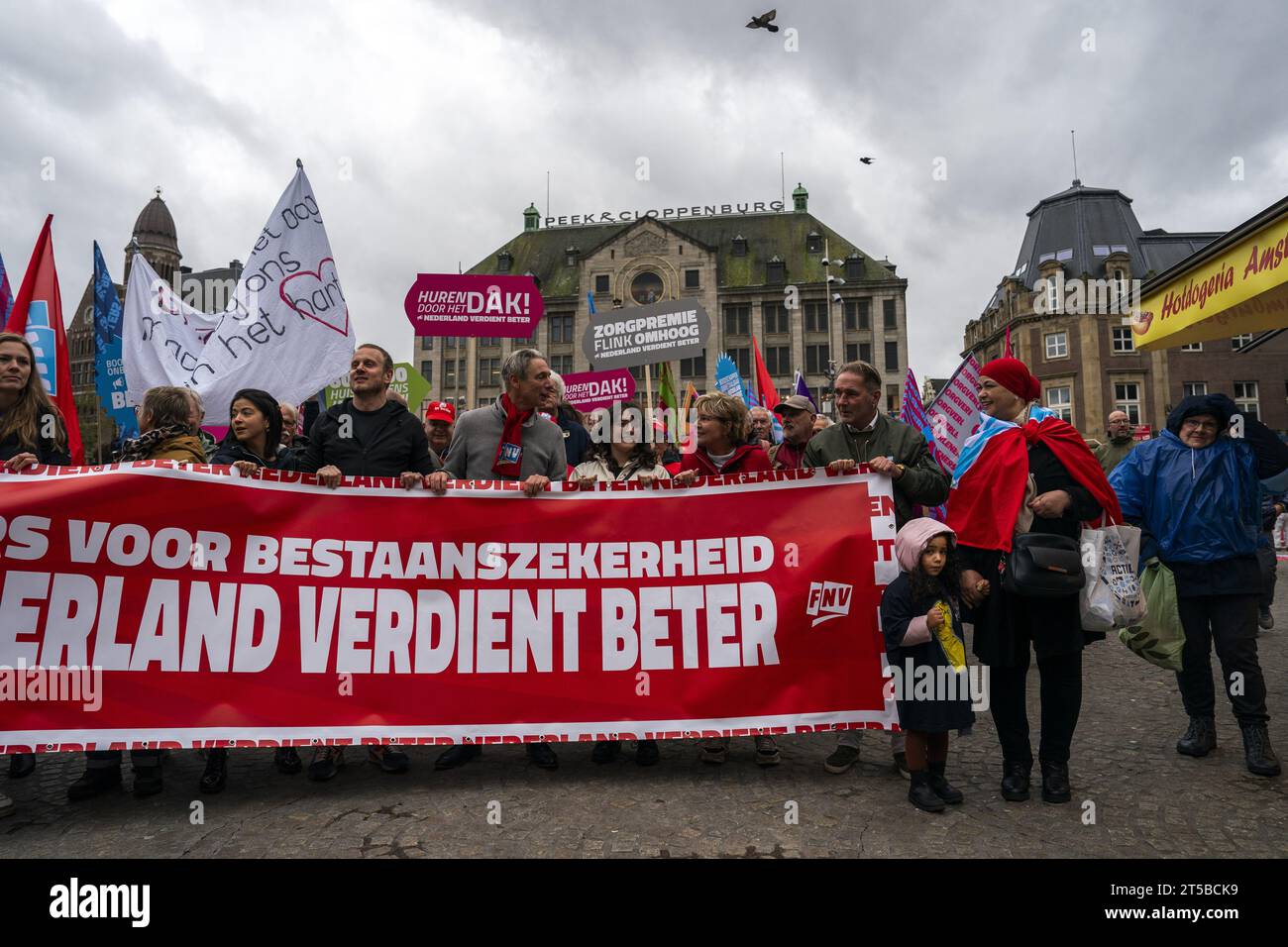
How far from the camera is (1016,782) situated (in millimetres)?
3742

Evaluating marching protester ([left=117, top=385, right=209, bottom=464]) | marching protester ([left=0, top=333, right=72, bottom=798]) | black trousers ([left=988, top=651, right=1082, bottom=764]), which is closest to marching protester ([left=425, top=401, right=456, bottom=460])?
marching protester ([left=117, top=385, right=209, bottom=464])

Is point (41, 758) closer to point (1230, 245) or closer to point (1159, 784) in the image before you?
point (1159, 784)

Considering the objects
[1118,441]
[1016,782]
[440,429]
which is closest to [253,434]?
[440,429]

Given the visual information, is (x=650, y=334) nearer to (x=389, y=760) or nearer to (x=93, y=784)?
(x=389, y=760)

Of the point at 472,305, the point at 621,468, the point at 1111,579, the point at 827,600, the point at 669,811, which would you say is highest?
the point at 472,305

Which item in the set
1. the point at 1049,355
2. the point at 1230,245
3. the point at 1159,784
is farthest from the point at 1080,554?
the point at 1049,355

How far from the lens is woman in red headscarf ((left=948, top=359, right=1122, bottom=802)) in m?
3.75

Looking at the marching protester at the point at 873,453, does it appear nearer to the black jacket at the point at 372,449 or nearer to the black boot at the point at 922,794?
the black boot at the point at 922,794

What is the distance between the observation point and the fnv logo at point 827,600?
14.1ft

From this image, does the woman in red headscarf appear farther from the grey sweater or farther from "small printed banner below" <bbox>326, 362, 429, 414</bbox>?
"small printed banner below" <bbox>326, 362, 429, 414</bbox>

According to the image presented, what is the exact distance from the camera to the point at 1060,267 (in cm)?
5006

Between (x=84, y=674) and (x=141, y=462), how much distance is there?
1.05m

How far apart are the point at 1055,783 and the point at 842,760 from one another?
1000 mm

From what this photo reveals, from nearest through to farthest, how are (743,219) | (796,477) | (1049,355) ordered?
(796,477), (1049,355), (743,219)
